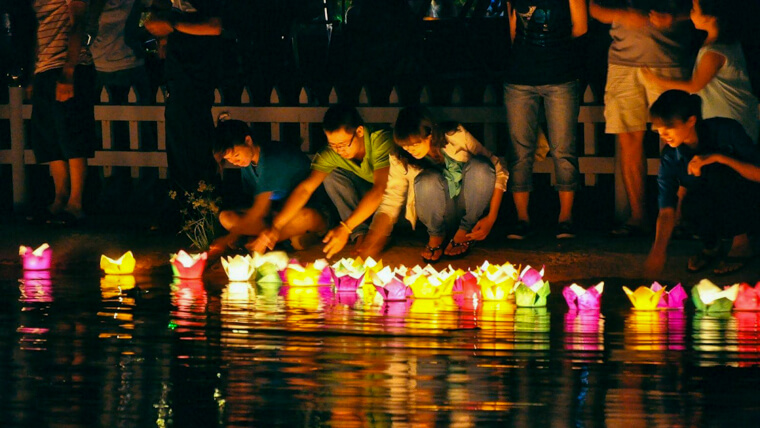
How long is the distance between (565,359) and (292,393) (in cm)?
144

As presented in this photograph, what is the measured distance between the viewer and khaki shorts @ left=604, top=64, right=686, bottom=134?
10.8 meters

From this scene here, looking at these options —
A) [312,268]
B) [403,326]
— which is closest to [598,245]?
[312,268]

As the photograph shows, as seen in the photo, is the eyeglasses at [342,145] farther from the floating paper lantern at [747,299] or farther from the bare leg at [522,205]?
the floating paper lantern at [747,299]

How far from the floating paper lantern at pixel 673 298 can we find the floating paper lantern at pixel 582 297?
1.14ft

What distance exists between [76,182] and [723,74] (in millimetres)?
5208

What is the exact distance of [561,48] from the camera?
10906mm

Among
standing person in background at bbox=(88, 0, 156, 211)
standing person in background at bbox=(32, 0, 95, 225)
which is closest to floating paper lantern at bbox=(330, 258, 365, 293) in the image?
standing person in background at bbox=(32, 0, 95, 225)

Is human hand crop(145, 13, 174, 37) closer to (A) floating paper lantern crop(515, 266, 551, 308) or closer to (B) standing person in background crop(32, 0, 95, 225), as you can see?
(B) standing person in background crop(32, 0, 95, 225)

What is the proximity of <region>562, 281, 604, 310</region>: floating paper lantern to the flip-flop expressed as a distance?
1.12 meters

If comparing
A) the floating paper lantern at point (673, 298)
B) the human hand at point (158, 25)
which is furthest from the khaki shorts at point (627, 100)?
the human hand at point (158, 25)

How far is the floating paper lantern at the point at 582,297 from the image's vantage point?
8.84 m

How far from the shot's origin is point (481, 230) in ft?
34.6

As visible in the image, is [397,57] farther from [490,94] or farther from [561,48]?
[561,48]

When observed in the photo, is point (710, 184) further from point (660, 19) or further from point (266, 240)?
point (266, 240)
